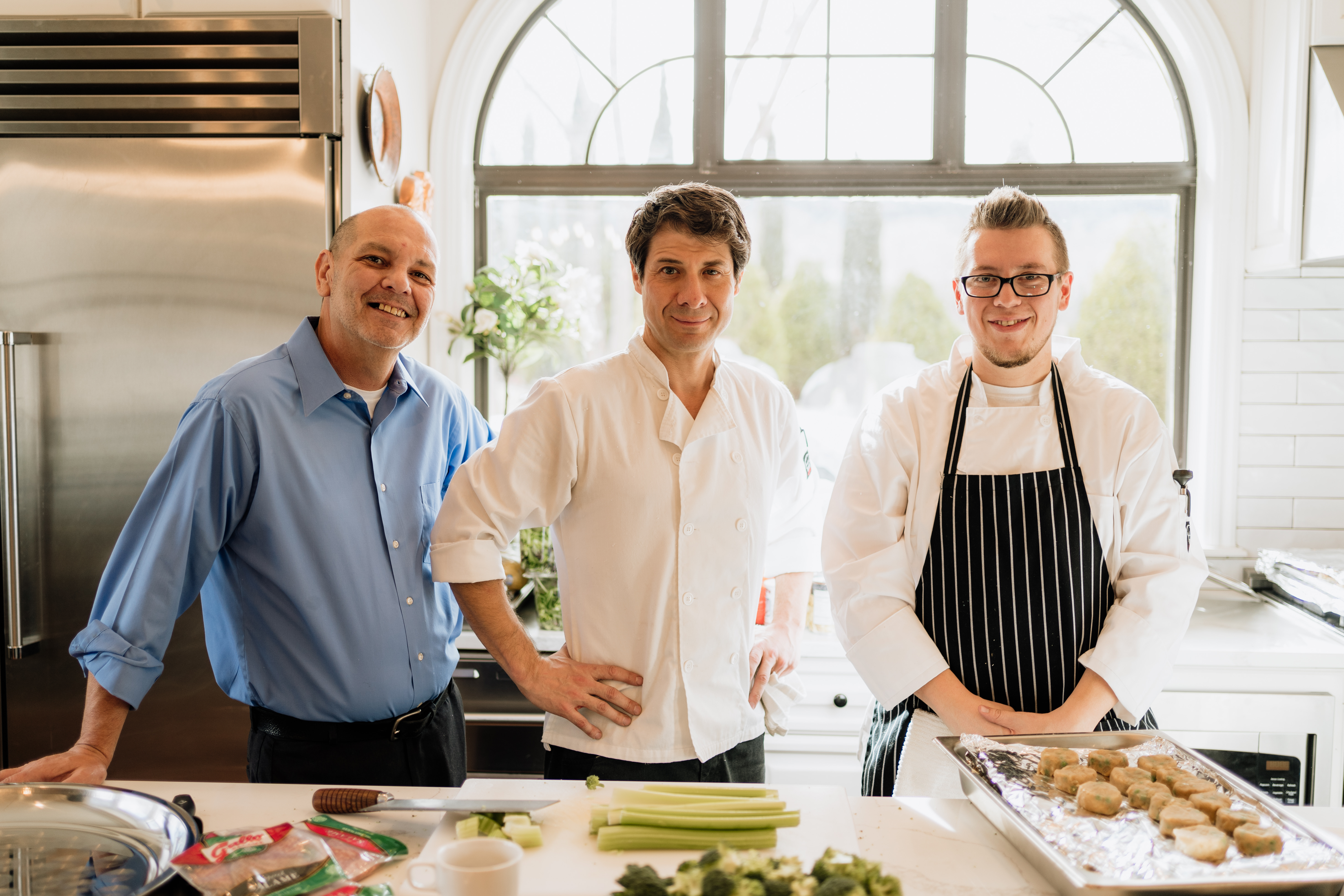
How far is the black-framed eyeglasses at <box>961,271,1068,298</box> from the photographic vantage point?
5.62 feet

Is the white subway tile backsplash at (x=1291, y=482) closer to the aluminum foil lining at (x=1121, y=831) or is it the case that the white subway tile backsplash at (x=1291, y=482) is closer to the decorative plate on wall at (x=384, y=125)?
the aluminum foil lining at (x=1121, y=831)

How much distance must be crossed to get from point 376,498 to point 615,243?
1.78 metres

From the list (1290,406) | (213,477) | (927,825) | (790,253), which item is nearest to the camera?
(927,825)

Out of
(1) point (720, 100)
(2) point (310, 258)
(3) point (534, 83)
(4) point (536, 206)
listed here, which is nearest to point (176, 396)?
(2) point (310, 258)

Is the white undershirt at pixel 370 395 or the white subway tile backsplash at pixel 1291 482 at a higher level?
the white undershirt at pixel 370 395

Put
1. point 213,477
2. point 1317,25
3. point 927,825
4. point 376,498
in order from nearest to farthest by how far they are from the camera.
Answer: point 927,825
point 213,477
point 376,498
point 1317,25

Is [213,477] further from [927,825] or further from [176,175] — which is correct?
[927,825]

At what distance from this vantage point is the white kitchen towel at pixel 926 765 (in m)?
1.69

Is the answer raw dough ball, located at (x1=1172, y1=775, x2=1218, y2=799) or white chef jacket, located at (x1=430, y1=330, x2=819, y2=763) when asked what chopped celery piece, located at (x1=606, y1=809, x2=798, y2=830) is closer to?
white chef jacket, located at (x1=430, y1=330, x2=819, y2=763)

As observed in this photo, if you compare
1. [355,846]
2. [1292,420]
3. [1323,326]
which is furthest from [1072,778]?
[1323,326]

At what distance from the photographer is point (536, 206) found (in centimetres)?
337

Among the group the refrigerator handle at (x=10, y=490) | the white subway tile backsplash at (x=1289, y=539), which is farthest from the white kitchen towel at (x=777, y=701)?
the white subway tile backsplash at (x=1289, y=539)

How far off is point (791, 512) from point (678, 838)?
2.81 feet

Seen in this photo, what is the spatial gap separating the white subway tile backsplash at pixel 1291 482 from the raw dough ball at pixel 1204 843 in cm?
234
